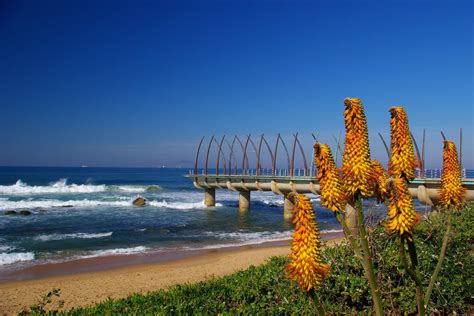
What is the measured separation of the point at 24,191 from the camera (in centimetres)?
7325

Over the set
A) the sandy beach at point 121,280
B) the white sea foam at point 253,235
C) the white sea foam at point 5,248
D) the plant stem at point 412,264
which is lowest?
the white sea foam at point 253,235

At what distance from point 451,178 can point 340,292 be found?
5.56 m

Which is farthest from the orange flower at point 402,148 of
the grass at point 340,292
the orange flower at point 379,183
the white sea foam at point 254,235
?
the white sea foam at point 254,235

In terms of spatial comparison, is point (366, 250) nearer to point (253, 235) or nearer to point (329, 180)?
point (329, 180)

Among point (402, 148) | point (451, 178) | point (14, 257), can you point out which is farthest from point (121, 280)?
point (402, 148)

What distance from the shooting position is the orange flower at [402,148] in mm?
2967

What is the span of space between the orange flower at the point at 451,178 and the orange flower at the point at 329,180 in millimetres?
1040

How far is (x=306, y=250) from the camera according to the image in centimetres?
271

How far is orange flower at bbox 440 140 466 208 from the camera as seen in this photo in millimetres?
3240

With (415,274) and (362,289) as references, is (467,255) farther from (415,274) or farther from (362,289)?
(415,274)

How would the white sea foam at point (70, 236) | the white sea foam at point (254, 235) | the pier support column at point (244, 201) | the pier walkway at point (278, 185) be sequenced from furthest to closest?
the pier support column at point (244, 201) → the white sea foam at point (254, 235) → the white sea foam at point (70, 236) → the pier walkway at point (278, 185)

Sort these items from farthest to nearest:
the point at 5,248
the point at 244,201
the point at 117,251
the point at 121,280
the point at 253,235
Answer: the point at 244,201 → the point at 253,235 → the point at 5,248 → the point at 117,251 → the point at 121,280

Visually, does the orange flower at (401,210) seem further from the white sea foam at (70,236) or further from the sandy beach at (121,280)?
the white sea foam at (70,236)

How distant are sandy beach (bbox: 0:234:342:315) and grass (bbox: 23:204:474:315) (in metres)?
5.42
